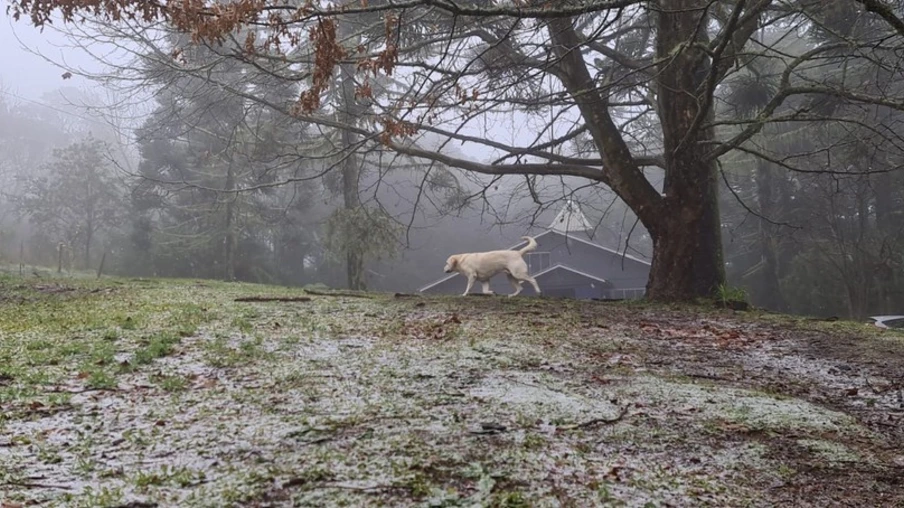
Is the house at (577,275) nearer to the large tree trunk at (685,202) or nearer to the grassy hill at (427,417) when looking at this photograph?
the large tree trunk at (685,202)

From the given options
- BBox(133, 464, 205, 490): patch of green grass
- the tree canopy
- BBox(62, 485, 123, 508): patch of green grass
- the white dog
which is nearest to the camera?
BBox(62, 485, 123, 508): patch of green grass

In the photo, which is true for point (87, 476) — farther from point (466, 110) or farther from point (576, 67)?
point (576, 67)

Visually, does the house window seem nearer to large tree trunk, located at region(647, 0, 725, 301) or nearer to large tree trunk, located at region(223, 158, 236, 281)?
large tree trunk, located at region(223, 158, 236, 281)

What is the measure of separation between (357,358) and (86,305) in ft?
9.29

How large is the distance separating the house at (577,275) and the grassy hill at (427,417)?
19.1 metres

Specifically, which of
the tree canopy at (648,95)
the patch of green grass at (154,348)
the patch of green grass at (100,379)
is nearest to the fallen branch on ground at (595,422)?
the patch of green grass at (100,379)

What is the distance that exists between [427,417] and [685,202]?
5.56 metres

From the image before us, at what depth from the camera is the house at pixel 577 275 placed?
908 inches

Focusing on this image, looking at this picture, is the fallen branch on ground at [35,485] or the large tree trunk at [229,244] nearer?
the fallen branch on ground at [35,485]

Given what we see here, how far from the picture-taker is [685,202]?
6.72 meters

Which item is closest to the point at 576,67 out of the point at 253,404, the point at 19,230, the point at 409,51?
the point at 409,51

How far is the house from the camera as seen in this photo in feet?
75.7

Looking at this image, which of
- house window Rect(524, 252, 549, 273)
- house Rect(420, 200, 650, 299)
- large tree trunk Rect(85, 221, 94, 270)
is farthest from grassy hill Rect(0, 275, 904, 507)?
large tree trunk Rect(85, 221, 94, 270)

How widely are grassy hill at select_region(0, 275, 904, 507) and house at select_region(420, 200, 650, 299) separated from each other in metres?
19.1
